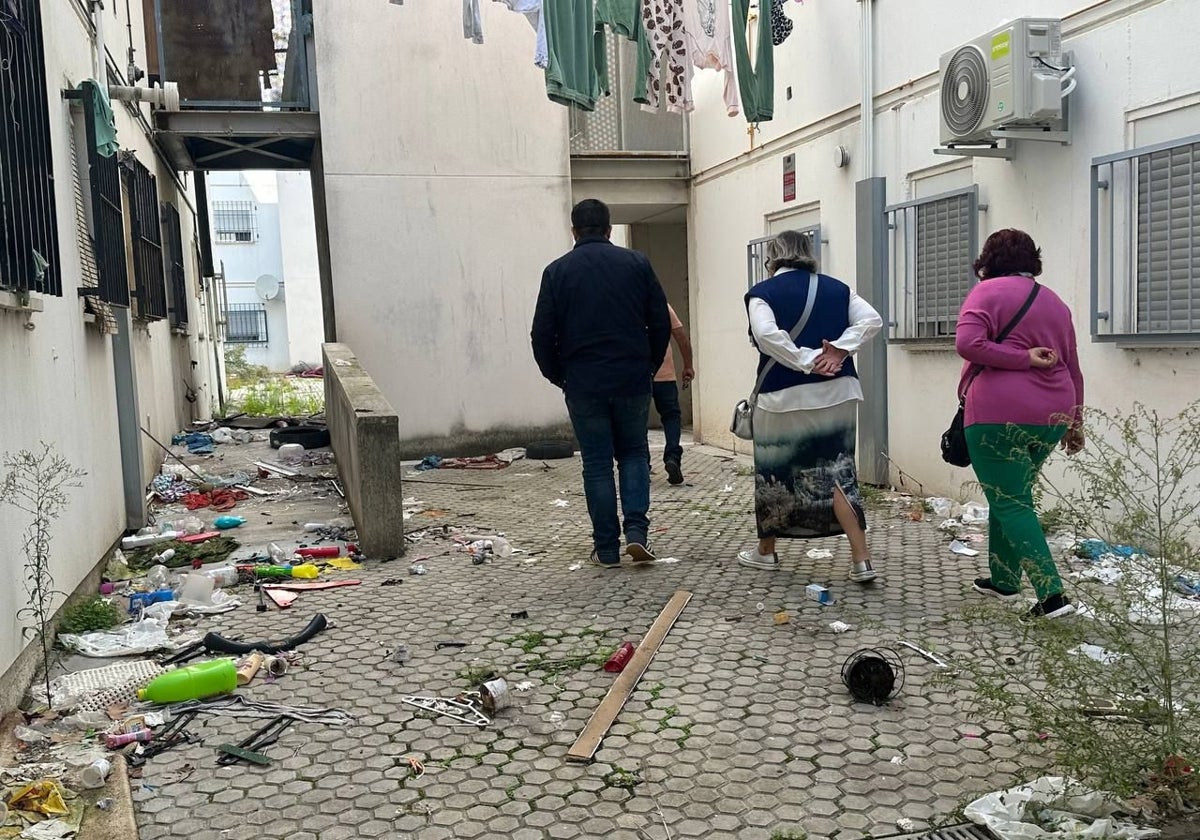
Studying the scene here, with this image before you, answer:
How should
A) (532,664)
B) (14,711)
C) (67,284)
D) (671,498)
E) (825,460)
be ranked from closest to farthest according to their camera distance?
(14,711) < (532,664) < (825,460) < (67,284) < (671,498)

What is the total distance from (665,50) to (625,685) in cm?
691

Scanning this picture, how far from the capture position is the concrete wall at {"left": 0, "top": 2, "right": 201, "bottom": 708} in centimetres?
377

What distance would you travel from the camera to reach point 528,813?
284cm

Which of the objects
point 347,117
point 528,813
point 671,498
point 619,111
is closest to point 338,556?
point 671,498

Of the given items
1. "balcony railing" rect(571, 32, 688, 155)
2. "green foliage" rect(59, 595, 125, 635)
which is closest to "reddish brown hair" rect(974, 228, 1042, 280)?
"green foliage" rect(59, 595, 125, 635)

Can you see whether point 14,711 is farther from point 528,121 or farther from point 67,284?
point 528,121

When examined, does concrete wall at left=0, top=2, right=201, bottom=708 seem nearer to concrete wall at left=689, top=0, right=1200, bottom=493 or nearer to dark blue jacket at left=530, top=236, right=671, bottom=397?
dark blue jacket at left=530, top=236, right=671, bottom=397

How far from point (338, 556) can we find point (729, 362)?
19.4 ft

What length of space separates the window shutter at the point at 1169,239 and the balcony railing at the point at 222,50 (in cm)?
852

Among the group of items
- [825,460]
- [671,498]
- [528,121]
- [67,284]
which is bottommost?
[671,498]

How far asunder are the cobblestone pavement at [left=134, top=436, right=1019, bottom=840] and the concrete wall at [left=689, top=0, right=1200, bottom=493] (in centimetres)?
181

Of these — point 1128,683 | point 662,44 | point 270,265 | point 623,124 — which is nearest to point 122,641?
point 1128,683

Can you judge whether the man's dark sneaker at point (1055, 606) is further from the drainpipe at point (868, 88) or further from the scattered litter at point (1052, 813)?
the drainpipe at point (868, 88)

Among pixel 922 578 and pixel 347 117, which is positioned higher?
pixel 347 117
